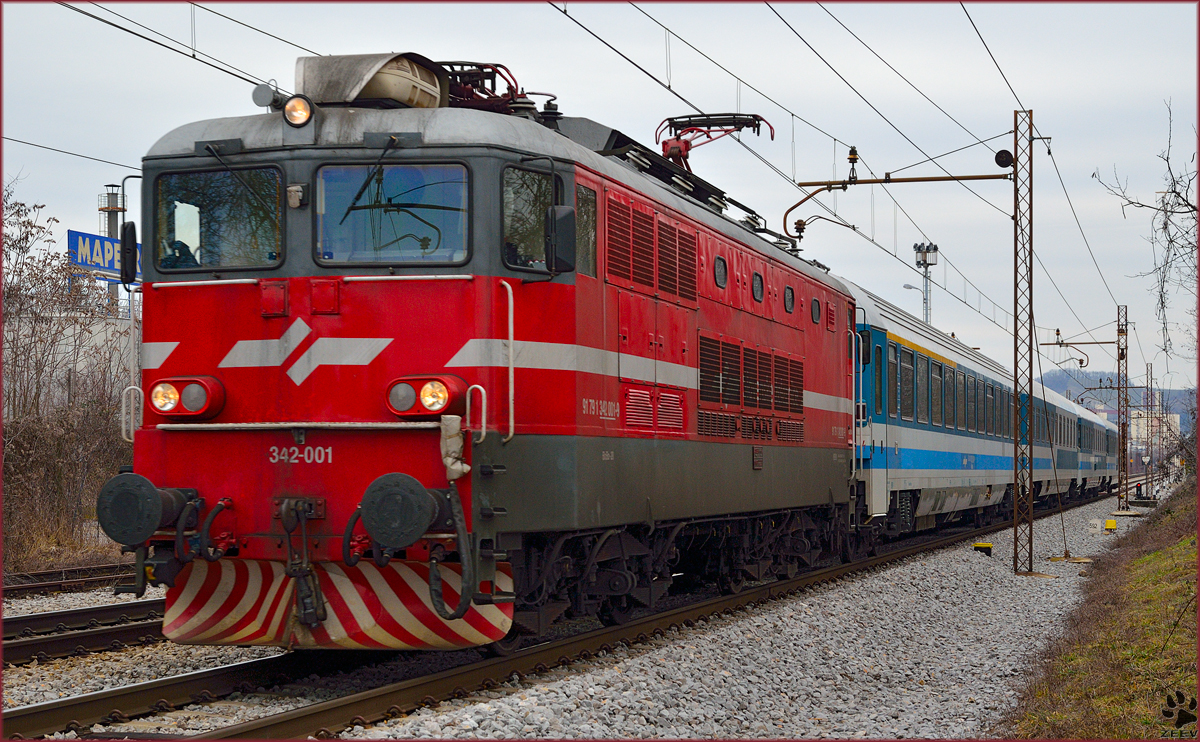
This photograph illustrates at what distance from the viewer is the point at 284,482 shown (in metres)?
8.10

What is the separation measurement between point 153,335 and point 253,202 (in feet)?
3.98

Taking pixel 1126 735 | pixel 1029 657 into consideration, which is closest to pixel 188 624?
pixel 1126 735

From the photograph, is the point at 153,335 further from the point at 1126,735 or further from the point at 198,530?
the point at 1126,735

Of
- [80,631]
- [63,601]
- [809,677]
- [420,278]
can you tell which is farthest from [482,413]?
[63,601]

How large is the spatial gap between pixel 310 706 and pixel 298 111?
13.5ft

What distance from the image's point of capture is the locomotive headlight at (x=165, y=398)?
8.34m

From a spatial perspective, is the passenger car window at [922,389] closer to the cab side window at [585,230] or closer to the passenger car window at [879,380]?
the passenger car window at [879,380]

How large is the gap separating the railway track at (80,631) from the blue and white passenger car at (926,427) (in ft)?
34.2

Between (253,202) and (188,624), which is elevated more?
(253,202)

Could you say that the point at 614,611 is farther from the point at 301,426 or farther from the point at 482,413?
the point at 301,426

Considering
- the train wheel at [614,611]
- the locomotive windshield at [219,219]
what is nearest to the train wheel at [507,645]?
the train wheel at [614,611]

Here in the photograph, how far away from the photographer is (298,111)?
8.45 meters

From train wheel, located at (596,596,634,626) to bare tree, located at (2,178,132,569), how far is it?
33.3ft

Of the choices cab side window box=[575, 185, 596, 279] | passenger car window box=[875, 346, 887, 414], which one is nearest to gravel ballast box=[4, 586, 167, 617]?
cab side window box=[575, 185, 596, 279]
